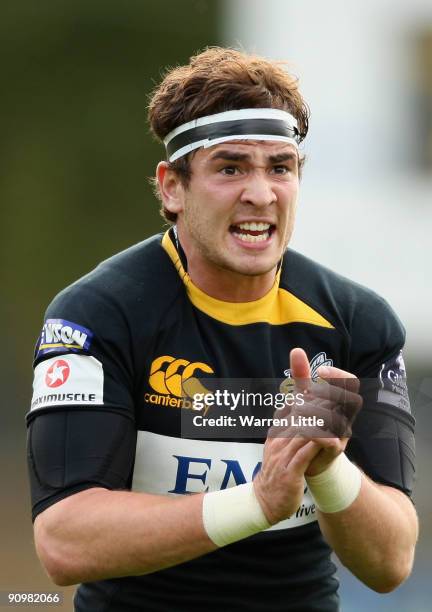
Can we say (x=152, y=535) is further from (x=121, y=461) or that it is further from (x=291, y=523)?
(x=291, y=523)

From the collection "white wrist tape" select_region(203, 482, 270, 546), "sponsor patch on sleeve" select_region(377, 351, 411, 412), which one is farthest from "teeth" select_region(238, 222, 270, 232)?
"white wrist tape" select_region(203, 482, 270, 546)

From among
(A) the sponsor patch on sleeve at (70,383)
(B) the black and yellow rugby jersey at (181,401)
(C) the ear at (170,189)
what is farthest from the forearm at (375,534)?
(C) the ear at (170,189)

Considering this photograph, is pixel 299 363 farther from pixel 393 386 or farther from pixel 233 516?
pixel 393 386

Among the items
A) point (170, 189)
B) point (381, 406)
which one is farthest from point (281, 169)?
point (381, 406)

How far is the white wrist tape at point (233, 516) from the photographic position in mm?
3236

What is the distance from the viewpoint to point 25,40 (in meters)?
12.6

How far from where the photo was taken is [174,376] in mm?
3686

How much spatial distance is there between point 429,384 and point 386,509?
3.97 ft

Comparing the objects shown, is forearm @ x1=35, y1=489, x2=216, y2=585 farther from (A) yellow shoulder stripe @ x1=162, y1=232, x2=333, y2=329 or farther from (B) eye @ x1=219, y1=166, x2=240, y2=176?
(B) eye @ x1=219, y1=166, x2=240, y2=176

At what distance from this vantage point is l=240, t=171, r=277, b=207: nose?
146 inches

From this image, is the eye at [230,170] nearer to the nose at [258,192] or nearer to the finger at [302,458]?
the nose at [258,192]

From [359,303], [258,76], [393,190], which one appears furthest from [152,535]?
[393,190]

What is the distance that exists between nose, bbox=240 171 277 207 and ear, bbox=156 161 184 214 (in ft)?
1.04

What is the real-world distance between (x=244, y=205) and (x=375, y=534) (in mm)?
1098
